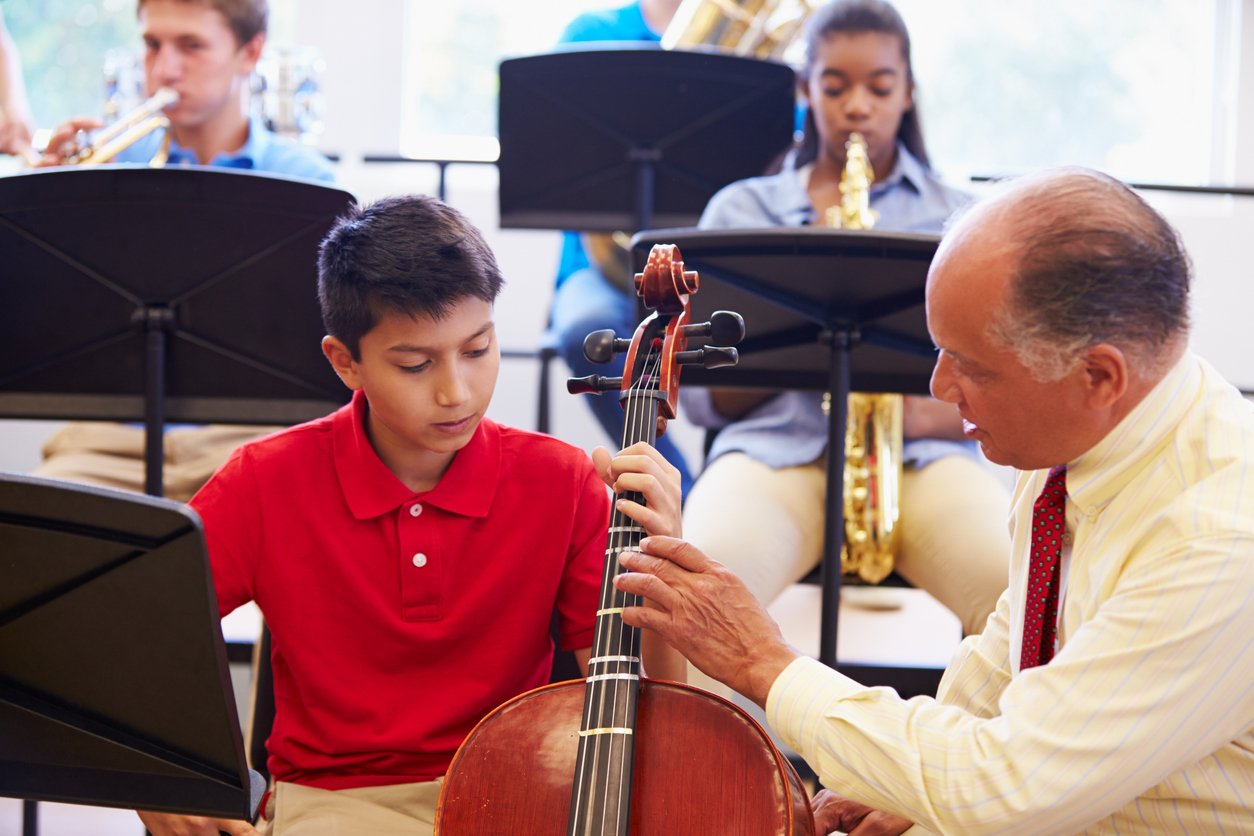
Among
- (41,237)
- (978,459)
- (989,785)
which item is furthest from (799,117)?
(989,785)

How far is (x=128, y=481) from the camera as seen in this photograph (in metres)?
2.78

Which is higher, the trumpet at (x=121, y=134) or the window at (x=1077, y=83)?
the window at (x=1077, y=83)

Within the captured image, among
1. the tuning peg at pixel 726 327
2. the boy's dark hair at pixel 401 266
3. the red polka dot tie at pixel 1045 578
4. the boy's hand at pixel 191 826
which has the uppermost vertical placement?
the boy's dark hair at pixel 401 266

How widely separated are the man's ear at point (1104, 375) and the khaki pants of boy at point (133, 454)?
186cm

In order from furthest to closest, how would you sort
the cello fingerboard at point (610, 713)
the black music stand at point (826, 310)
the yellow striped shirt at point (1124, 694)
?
the black music stand at point (826, 310), the cello fingerboard at point (610, 713), the yellow striped shirt at point (1124, 694)

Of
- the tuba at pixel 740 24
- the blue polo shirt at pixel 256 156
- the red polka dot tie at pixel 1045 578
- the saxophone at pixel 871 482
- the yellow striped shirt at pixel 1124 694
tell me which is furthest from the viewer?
the tuba at pixel 740 24

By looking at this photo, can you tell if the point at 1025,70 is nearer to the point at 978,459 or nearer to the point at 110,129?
the point at 978,459

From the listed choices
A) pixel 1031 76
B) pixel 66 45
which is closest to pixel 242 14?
pixel 66 45

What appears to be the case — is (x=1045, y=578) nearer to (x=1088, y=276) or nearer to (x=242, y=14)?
(x=1088, y=276)

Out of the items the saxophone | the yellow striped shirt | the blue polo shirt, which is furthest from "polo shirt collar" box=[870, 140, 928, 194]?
the yellow striped shirt

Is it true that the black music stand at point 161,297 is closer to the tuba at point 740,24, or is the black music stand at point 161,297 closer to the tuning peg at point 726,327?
the tuning peg at point 726,327

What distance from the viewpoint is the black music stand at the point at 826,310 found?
2.01m

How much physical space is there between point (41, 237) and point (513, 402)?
268 cm

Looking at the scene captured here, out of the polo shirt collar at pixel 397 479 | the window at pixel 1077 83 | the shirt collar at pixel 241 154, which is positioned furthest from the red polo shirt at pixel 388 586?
the window at pixel 1077 83
